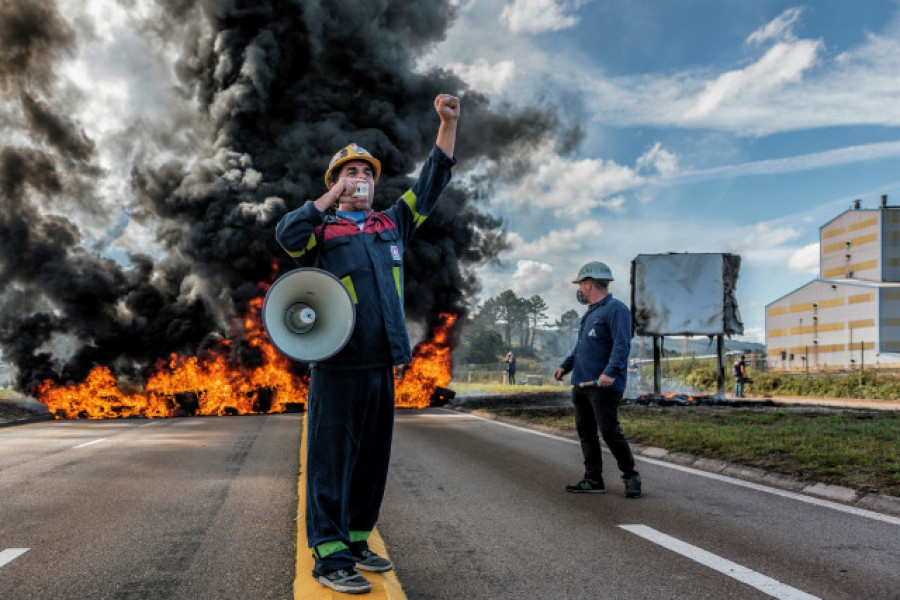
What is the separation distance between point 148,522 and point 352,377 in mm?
2924

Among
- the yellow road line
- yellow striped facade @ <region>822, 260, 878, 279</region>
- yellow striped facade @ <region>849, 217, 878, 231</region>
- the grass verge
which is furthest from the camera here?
yellow striped facade @ <region>822, 260, 878, 279</region>

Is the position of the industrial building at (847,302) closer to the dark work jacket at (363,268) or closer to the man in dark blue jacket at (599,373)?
the man in dark blue jacket at (599,373)

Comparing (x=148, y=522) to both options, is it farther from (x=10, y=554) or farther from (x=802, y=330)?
(x=802, y=330)

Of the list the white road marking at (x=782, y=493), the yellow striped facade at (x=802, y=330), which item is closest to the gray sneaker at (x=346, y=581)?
the white road marking at (x=782, y=493)

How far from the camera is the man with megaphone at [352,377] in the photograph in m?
3.39

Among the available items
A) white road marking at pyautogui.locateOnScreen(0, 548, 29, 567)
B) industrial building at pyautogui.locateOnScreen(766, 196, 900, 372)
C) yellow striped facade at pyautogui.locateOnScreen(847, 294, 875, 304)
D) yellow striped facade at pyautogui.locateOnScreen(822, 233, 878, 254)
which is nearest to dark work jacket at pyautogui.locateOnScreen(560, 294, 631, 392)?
white road marking at pyautogui.locateOnScreen(0, 548, 29, 567)

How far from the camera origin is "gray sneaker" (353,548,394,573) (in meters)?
3.63

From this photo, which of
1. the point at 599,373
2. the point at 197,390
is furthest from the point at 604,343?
the point at 197,390

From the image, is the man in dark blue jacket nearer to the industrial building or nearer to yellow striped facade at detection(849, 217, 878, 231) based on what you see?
the industrial building

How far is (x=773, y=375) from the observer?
2938 cm

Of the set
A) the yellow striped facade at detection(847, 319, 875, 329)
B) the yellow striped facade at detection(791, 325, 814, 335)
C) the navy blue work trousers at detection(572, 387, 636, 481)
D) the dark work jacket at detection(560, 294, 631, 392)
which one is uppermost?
the yellow striped facade at detection(847, 319, 875, 329)

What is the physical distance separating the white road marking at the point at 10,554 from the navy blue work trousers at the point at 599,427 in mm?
4317

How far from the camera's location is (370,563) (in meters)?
3.65

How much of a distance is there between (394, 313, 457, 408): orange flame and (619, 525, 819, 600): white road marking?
18362 millimetres
